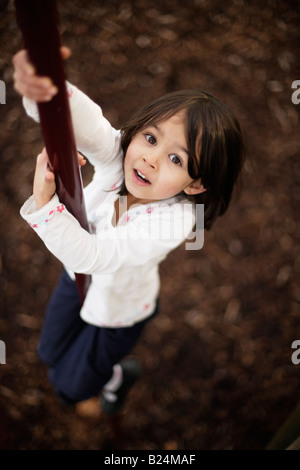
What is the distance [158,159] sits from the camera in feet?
2.12

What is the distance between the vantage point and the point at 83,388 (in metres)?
1.02

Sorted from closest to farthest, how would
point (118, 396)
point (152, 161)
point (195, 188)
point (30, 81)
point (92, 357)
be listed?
point (30, 81) → point (152, 161) → point (195, 188) → point (92, 357) → point (118, 396)

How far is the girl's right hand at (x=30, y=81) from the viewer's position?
0.38 metres

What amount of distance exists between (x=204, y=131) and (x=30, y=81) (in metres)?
0.33

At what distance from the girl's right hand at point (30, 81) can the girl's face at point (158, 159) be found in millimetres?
268

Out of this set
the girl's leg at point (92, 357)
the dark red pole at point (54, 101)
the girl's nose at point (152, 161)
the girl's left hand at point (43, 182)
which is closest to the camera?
the dark red pole at point (54, 101)

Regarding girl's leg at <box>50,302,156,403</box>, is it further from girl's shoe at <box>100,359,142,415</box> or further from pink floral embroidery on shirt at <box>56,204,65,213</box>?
pink floral embroidery on shirt at <box>56,204,65,213</box>

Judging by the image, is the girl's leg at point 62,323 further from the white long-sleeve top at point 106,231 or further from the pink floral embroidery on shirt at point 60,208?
the pink floral embroidery on shirt at point 60,208

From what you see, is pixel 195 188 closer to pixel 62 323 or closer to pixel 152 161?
pixel 152 161

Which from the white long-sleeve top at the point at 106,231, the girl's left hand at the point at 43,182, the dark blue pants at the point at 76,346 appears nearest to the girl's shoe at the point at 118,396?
the dark blue pants at the point at 76,346

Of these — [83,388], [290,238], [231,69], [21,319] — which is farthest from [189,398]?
[231,69]

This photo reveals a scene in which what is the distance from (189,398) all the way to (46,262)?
727mm

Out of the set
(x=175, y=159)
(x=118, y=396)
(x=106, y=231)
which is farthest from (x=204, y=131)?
(x=118, y=396)

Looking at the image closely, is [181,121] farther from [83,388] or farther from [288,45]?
[288,45]
